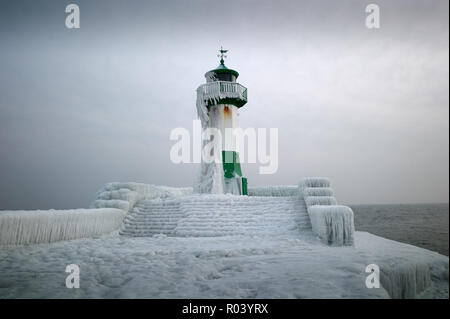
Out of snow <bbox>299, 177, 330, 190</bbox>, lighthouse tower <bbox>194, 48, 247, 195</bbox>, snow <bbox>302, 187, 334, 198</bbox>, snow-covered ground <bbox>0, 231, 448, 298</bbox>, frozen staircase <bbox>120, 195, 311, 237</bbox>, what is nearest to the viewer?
snow-covered ground <bbox>0, 231, 448, 298</bbox>

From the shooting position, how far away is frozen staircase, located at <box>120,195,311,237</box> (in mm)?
11930

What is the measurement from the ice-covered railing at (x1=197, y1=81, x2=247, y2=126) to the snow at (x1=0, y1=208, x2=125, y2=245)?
11670mm

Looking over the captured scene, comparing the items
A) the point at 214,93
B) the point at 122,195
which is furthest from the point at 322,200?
the point at 214,93

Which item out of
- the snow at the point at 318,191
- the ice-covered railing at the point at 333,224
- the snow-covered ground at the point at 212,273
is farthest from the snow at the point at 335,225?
the snow at the point at 318,191

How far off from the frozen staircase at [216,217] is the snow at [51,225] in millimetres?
1466

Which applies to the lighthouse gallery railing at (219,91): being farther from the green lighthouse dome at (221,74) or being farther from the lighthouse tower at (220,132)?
the green lighthouse dome at (221,74)

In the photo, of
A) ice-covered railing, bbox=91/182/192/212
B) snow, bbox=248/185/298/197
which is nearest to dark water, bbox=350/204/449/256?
snow, bbox=248/185/298/197

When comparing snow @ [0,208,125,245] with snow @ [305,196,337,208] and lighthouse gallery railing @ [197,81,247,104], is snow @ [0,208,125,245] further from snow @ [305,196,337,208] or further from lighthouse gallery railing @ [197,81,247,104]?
lighthouse gallery railing @ [197,81,247,104]

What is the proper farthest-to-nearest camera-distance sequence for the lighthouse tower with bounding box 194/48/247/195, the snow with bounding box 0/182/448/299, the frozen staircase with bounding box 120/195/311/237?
the lighthouse tower with bounding box 194/48/247/195
the frozen staircase with bounding box 120/195/311/237
the snow with bounding box 0/182/448/299

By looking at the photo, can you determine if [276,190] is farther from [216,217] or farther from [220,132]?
[216,217]
